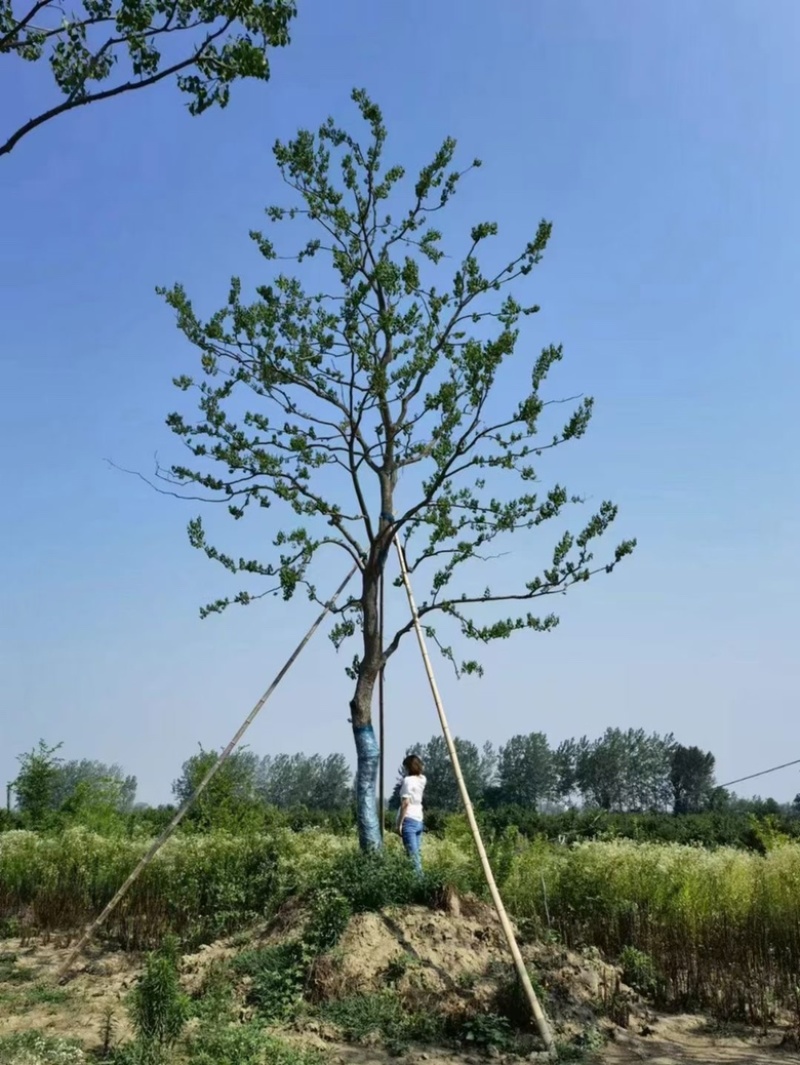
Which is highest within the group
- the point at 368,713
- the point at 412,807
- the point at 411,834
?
the point at 368,713

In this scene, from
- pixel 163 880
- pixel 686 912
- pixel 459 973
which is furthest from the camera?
pixel 163 880

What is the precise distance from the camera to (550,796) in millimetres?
60000

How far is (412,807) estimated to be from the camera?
29.2 feet

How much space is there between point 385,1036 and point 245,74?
602cm

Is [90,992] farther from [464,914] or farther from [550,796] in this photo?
[550,796]

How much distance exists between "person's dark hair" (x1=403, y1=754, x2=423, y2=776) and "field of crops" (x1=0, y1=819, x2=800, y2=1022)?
93 cm

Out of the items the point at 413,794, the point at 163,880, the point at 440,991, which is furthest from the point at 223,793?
the point at 440,991

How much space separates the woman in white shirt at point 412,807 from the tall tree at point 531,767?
51.0 m

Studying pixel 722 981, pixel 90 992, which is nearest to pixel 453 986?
pixel 722 981

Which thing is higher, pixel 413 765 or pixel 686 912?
pixel 413 765

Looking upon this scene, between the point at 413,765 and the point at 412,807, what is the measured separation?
0.39 meters

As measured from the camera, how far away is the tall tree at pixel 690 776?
55812 millimetres

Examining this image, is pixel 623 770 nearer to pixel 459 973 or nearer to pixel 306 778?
pixel 306 778

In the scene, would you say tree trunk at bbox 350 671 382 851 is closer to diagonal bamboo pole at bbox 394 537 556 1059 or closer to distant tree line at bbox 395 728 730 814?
diagonal bamboo pole at bbox 394 537 556 1059
